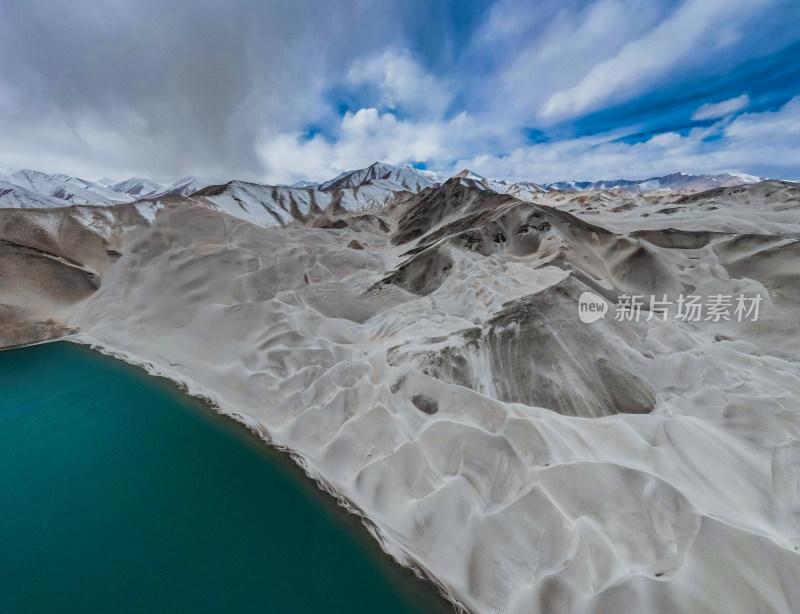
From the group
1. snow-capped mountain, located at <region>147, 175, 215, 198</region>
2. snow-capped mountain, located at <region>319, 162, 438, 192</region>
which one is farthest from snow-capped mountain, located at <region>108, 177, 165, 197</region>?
snow-capped mountain, located at <region>319, 162, 438, 192</region>

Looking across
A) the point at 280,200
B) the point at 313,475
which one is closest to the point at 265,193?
the point at 280,200

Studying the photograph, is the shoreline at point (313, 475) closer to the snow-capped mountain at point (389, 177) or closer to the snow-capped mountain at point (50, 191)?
the snow-capped mountain at point (50, 191)

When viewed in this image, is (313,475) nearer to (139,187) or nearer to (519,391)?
(519,391)

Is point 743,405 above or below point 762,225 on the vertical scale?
below

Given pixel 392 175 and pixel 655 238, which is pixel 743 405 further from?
pixel 392 175

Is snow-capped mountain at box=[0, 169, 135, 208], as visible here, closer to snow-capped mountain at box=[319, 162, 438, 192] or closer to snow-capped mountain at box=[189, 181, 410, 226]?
snow-capped mountain at box=[189, 181, 410, 226]

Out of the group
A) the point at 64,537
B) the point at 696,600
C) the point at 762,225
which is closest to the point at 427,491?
the point at 696,600
